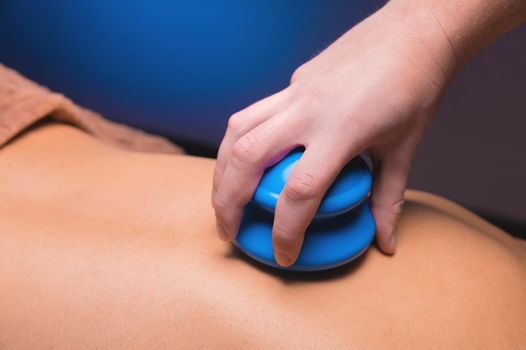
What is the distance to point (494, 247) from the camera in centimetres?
72

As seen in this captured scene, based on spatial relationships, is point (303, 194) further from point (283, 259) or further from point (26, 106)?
point (26, 106)

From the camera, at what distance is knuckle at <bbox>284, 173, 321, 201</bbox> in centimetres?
56

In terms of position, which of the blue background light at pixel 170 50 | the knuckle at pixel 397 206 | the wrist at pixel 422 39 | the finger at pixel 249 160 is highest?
the wrist at pixel 422 39

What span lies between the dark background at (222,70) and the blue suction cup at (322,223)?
19.7 inches

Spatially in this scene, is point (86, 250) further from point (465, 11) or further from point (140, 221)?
point (465, 11)

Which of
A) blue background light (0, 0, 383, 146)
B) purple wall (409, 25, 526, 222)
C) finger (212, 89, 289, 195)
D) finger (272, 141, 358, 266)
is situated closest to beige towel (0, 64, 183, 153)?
blue background light (0, 0, 383, 146)

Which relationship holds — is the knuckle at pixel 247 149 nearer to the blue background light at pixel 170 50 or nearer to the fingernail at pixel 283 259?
the fingernail at pixel 283 259

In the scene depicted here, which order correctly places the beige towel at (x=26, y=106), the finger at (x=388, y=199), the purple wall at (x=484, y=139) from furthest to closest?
the purple wall at (x=484, y=139)
the beige towel at (x=26, y=106)
the finger at (x=388, y=199)

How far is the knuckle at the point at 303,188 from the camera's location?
562 mm

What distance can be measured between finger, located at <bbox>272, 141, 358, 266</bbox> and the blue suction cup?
0.02 m

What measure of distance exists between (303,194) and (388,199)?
176 mm

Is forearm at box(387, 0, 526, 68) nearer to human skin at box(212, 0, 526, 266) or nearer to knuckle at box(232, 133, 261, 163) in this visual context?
human skin at box(212, 0, 526, 266)

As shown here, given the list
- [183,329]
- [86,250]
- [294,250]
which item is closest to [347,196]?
[294,250]


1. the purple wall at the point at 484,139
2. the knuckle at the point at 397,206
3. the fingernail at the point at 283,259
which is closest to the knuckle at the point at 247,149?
the fingernail at the point at 283,259
